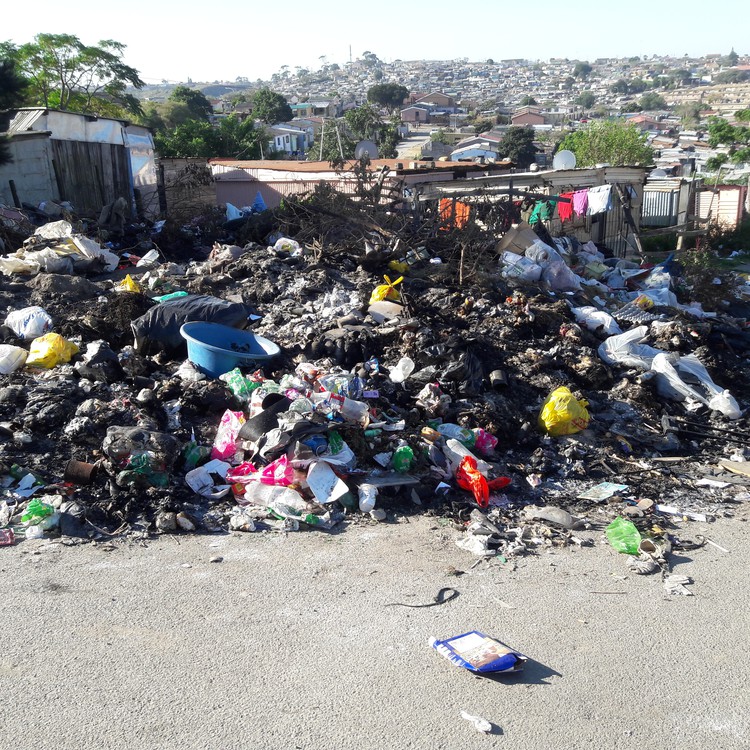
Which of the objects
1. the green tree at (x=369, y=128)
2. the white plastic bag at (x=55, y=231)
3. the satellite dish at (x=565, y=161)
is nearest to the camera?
the white plastic bag at (x=55, y=231)

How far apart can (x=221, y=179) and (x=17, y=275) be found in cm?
1274

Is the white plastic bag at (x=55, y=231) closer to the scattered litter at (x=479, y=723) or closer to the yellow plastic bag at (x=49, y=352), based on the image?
the yellow plastic bag at (x=49, y=352)

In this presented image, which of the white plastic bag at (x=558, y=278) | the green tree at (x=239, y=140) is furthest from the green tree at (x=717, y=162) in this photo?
the white plastic bag at (x=558, y=278)

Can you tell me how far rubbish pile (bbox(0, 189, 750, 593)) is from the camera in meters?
4.72

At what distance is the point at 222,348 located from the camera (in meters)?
6.67

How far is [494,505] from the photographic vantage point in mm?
4922

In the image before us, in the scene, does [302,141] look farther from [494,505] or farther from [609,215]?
[494,505]

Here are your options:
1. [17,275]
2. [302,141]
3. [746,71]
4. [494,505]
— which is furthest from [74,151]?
[746,71]

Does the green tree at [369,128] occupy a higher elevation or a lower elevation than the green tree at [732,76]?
lower

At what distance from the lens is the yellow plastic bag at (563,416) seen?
591 cm

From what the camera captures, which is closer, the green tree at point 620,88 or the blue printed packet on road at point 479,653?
the blue printed packet on road at point 479,653

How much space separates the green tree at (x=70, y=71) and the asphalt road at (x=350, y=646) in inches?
1143

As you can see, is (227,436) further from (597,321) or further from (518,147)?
→ (518,147)

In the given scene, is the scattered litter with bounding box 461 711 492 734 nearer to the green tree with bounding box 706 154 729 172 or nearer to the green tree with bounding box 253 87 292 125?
the green tree with bounding box 706 154 729 172
